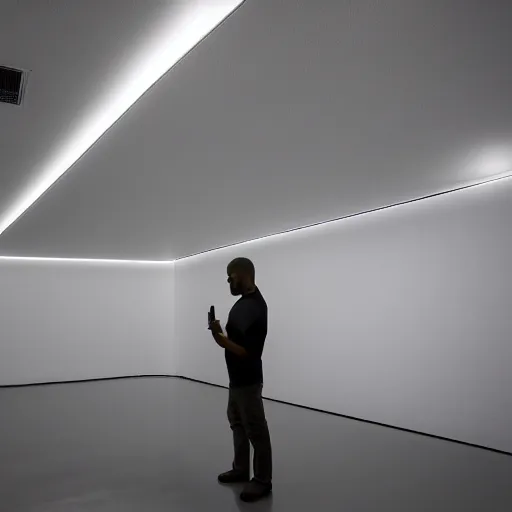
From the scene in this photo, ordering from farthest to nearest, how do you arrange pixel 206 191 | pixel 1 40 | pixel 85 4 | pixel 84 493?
1. pixel 206 191
2. pixel 84 493
3. pixel 1 40
4. pixel 85 4

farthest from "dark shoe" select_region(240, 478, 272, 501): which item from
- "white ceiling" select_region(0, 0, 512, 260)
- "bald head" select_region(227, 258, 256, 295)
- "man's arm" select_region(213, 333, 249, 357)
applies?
"white ceiling" select_region(0, 0, 512, 260)

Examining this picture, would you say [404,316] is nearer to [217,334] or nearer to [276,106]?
[217,334]

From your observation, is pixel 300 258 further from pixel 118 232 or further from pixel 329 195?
pixel 118 232

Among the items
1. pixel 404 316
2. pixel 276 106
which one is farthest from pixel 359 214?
pixel 276 106

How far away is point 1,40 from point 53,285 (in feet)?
28.9

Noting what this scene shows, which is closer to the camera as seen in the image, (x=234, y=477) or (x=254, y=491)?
(x=254, y=491)

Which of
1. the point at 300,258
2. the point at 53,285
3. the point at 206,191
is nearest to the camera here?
the point at 206,191

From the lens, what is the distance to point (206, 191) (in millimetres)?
5656

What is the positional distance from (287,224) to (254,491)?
443 centimetres

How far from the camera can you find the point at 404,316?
20.2ft

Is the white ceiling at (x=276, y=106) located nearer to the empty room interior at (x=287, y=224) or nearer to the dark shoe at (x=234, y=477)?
the empty room interior at (x=287, y=224)

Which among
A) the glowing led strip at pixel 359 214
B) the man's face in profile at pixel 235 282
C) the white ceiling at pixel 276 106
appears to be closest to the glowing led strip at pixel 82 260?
the glowing led strip at pixel 359 214

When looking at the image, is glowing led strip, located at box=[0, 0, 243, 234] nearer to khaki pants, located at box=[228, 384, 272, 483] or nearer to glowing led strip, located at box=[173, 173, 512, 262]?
khaki pants, located at box=[228, 384, 272, 483]

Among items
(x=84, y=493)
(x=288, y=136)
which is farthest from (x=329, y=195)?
(x=84, y=493)
